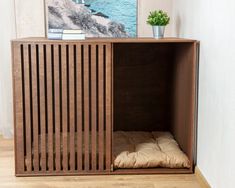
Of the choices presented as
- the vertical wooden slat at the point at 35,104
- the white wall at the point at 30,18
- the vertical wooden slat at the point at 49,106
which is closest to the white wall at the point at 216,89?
the vertical wooden slat at the point at 49,106

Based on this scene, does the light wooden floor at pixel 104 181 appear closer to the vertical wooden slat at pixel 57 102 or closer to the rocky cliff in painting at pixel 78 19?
the vertical wooden slat at pixel 57 102

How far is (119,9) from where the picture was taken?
3.96 m

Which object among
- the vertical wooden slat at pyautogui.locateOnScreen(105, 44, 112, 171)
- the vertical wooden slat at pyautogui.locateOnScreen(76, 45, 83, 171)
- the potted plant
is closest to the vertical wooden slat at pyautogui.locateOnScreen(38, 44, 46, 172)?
the vertical wooden slat at pyautogui.locateOnScreen(76, 45, 83, 171)

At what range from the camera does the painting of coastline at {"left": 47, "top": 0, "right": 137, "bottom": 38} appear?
3941mm

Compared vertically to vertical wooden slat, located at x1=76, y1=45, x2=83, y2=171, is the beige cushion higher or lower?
lower

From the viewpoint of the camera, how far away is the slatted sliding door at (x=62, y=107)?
290cm

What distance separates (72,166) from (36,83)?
684 mm

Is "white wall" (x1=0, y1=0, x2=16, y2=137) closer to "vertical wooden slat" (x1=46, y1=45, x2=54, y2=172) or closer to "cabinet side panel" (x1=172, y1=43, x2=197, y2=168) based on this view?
"vertical wooden slat" (x1=46, y1=45, x2=54, y2=172)

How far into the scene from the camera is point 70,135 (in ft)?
9.83

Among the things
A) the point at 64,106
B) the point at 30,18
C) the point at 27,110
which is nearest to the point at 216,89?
the point at 64,106

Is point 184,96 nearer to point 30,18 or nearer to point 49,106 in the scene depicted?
point 49,106

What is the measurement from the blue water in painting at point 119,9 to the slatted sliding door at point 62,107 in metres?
1.14

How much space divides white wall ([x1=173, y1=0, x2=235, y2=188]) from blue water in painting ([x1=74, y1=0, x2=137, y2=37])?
0.93 m

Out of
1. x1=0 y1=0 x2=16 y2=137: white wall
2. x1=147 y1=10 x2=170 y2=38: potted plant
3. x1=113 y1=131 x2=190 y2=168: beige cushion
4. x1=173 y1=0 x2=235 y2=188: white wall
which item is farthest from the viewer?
x1=0 y1=0 x2=16 y2=137: white wall
